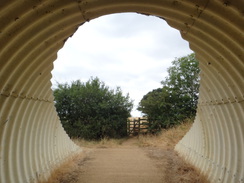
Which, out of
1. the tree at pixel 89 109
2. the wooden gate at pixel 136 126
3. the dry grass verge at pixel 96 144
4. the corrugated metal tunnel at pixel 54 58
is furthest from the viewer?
the wooden gate at pixel 136 126

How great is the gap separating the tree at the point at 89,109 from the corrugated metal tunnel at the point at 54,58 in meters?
15.9

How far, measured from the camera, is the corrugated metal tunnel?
4402mm

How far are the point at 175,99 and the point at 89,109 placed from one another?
6904mm

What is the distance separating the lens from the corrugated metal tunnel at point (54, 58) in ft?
14.4

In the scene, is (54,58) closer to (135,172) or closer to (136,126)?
(135,172)

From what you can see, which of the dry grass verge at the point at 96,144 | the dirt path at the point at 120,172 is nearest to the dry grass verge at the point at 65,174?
the dirt path at the point at 120,172

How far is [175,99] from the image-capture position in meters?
24.6

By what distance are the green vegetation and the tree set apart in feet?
8.81

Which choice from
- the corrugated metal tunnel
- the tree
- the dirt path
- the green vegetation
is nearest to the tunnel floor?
the dirt path

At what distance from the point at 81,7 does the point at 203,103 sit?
428 centimetres

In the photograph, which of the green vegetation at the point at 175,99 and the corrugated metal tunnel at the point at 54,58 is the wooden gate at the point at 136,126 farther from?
the corrugated metal tunnel at the point at 54,58

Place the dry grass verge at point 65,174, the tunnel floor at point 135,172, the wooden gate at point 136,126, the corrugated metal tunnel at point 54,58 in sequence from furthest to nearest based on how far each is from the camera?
the wooden gate at point 136,126, the tunnel floor at point 135,172, the dry grass verge at point 65,174, the corrugated metal tunnel at point 54,58

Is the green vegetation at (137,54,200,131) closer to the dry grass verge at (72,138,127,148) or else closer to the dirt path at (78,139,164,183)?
the dry grass verge at (72,138,127,148)

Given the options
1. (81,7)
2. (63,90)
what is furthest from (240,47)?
(63,90)
